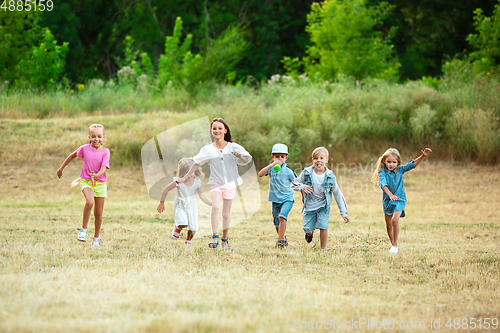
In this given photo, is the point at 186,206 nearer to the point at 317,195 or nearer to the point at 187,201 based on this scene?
the point at 187,201

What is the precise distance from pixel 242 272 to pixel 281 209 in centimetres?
201

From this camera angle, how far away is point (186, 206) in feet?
27.1

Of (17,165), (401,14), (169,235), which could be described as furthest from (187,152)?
(401,14)

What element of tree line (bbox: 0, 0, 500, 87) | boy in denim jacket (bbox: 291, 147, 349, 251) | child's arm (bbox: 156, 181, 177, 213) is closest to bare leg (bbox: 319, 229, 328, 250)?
boy in denim jacket (bbox: 291, 147, 349, 251)

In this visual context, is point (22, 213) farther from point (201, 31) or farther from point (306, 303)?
point (201, 31)

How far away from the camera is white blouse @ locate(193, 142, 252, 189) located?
7.74 meters

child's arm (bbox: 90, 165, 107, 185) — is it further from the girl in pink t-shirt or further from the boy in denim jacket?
the boy in denim jacket

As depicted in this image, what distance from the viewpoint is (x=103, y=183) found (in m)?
7.91

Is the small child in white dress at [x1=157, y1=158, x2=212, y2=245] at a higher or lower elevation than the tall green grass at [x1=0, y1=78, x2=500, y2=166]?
lower

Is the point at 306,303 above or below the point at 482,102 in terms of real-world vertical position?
below

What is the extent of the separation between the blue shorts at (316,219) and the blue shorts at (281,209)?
317 mm

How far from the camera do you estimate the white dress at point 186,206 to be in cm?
827

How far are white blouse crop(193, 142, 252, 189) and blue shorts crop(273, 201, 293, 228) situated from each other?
2.85 feet

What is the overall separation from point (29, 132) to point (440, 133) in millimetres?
16076
